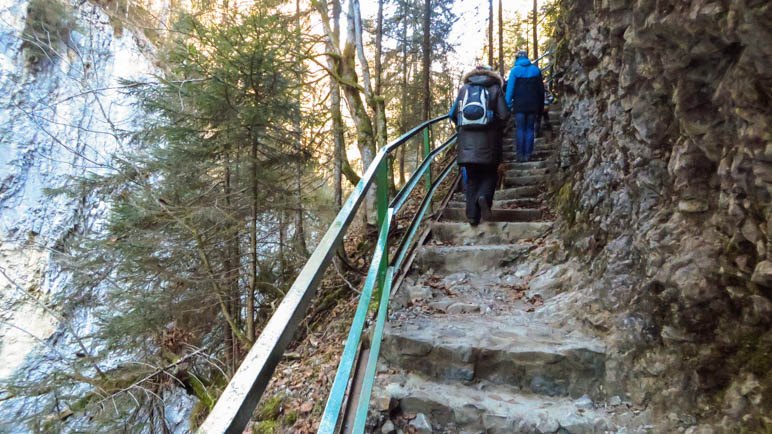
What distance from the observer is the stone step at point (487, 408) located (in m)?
2.12

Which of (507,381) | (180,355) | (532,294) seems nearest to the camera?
(507,381)

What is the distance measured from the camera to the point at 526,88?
6441 millimetres

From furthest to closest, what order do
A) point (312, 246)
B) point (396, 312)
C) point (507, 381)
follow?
point (312, 246)
point (396, 312)
point (507, 381)

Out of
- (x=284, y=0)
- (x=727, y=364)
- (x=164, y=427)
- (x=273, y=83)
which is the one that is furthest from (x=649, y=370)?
(x=284, y=0)

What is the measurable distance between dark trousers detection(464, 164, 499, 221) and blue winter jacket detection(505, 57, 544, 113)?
259cm

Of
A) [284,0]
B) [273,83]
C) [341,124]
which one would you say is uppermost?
[284,0]

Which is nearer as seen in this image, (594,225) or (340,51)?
(594,225)

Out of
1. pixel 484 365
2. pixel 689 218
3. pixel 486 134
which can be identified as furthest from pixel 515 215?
pixel 484 365

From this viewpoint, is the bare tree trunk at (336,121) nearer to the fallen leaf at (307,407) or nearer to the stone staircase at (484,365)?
the stone staircase at (484,365)

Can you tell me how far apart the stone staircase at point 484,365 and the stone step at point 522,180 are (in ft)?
8.69

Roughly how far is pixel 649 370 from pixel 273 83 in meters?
5.52

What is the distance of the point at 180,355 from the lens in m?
6.96

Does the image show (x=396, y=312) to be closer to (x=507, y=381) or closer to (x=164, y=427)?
(x=507, y=381)

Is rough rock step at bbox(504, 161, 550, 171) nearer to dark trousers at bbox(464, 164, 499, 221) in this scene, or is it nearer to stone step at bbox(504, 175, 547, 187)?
stone step at bbox(504, 175, 547, 187)
